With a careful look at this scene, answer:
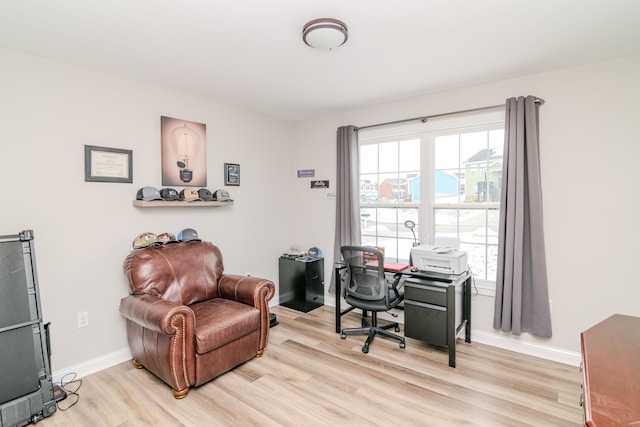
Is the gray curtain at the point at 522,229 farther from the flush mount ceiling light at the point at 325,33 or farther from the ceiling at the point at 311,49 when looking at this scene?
the flush mount ceiling light at the point at 325,33

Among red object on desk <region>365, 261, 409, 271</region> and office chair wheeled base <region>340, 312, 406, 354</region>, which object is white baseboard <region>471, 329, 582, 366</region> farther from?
red object on desk <region>365, 261, 409, 271</region>

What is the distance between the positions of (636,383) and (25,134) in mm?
3679

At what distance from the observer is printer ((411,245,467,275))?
283 centimetres

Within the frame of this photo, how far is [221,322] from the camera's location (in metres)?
2.46

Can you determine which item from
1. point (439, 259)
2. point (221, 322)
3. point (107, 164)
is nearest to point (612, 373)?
point (439, 259)

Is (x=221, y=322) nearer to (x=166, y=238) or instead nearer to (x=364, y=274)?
(x=166, y=238)

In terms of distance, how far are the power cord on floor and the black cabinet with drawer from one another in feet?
8.75

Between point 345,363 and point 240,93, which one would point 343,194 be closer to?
point 240,93

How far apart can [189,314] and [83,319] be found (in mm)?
1070

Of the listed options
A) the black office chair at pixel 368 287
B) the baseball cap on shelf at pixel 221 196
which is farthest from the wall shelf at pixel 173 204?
the black office chair at pixel 368 287

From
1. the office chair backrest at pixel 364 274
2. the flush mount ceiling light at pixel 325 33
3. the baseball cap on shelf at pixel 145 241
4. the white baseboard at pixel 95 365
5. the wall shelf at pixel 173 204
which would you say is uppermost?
the flush mount ceiling light at pixel 325 33

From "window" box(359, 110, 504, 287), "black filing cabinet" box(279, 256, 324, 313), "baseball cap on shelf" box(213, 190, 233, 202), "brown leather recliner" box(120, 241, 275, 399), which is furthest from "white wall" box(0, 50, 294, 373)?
"window" box(359, 110, 504, 287)

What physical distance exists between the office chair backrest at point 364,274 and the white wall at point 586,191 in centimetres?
126

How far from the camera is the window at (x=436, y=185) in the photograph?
310 cm
